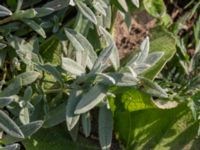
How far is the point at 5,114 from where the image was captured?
1916mm

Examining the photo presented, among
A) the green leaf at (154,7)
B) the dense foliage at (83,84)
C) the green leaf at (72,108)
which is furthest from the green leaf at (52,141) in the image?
the green leaf at (154,7)

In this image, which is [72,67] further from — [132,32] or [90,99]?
[132,32]

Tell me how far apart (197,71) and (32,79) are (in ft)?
2.88

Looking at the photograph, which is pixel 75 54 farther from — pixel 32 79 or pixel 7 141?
pixel 7 141

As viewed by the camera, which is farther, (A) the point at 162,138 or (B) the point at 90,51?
(A) the point at 162,138

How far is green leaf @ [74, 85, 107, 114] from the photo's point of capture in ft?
6.37

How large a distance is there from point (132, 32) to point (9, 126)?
96 centimetres

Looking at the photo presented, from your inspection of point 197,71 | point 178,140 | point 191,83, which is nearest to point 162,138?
point 178,140

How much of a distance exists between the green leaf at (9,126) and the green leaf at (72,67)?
0.82 feet

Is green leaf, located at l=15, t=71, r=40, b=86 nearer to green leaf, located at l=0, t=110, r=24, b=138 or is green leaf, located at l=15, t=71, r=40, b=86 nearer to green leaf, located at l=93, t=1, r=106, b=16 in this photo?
green leaf, located at l=0, t=110, r=24, b=138

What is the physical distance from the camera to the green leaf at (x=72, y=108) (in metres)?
1.98

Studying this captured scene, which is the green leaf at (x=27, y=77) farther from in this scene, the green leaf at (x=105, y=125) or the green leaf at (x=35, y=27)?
the green leaf at (x=105, y=125)

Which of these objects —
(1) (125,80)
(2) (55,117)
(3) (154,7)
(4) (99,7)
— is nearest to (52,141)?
(2) (55,117)

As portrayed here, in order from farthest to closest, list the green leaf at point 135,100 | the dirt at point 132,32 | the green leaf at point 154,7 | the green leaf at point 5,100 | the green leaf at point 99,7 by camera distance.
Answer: the dirt at point 132,32
the green leaf at point 154,7
the green leaf at point 135,100
the green leaf at point 99,7
the green leaf at point 5,100
